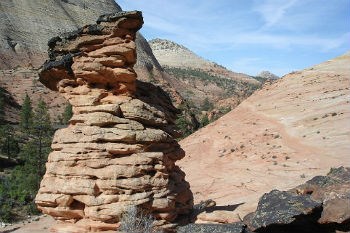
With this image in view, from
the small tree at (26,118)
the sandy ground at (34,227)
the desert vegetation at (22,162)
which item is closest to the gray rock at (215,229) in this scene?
the sandy ground at (34,227)

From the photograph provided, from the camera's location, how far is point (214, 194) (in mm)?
22828

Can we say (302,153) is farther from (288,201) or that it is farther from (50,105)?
(50,105)

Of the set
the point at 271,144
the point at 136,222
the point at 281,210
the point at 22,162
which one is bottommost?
the point at 22,162

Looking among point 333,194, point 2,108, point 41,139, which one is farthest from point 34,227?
point 2,108

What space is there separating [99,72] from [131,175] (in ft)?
11.9

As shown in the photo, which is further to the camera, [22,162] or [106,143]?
[22,162]

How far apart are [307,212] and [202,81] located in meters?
114

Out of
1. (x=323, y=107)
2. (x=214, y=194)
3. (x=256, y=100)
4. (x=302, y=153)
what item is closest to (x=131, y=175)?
(x=214, y=194)

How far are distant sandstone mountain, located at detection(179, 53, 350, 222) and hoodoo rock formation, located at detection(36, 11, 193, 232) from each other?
2.69 metres

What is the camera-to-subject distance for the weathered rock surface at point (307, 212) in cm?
1012

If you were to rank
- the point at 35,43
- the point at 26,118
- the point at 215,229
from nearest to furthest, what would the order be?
the point at 215,229
the point at 26,118
the point at 35,43

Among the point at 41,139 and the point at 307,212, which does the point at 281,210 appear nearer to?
the point at 307,212

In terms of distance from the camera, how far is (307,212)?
1035 centimetres

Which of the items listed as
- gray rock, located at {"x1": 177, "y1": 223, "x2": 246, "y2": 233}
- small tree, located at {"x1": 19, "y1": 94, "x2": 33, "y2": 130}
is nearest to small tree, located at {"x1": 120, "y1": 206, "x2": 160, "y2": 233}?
gray rock, located at {"x1": 177, "y1": 223, "x2": 246, "y2": 233}
